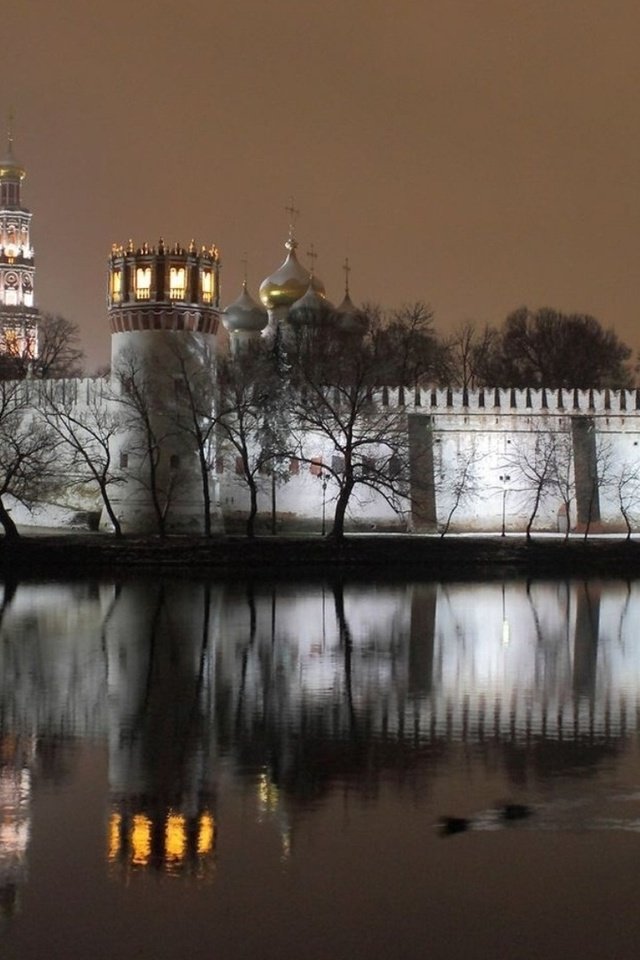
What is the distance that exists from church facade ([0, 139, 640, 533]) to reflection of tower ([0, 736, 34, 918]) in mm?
27196

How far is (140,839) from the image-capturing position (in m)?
12.2

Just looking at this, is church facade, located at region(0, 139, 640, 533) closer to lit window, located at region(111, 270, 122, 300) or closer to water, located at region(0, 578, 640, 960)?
lit window, located at region(111, 270, 122, 300)

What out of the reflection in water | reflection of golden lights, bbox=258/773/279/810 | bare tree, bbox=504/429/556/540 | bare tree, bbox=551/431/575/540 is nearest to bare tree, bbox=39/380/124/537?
bare tree, bbox=504/429/556/540

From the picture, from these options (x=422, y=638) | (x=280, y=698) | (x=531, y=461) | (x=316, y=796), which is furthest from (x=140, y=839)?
(x=531, y=461)

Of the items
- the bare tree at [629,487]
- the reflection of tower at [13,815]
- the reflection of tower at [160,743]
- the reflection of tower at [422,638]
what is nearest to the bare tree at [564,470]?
the bare tree at [629,487]

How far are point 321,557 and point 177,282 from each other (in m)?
9.61

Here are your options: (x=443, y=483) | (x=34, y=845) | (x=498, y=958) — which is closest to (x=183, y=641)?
(x=34, y=845)

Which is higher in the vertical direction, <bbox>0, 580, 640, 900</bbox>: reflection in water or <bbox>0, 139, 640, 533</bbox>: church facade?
<bbox>0, 139, 640, 533</bbox>: church facade

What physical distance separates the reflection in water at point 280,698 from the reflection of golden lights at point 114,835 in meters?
0.02

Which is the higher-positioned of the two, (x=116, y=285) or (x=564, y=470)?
(x=116, y=285)

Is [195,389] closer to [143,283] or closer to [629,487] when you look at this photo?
[143,283]

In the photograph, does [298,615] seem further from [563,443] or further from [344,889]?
[563,443]

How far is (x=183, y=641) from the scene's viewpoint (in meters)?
24.3

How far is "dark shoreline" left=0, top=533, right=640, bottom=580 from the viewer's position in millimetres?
38188
